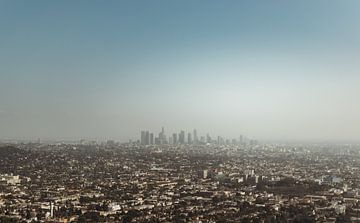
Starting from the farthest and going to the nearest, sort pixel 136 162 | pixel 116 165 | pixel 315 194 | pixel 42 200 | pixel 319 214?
pixel 136 162
pixel 116 165
pixel 315 194
pixel 42 200
pixel 319 214

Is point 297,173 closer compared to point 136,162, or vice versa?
point 297,173

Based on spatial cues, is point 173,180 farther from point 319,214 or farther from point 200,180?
point 319,214

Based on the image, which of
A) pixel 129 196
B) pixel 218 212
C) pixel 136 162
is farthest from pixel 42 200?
pixel 136 162

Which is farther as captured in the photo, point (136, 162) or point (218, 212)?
point (136, 162)

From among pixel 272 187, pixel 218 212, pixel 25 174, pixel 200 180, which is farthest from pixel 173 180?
pixel 218 212

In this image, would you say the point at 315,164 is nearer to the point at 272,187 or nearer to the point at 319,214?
the point at 272,187

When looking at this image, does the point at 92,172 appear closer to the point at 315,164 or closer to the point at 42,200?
the point at 42,200

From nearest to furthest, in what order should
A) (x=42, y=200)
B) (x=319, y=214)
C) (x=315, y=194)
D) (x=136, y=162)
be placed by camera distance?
(x=319, y=214)
(x=42, y=200)
(x=315, y=194)
(x=136, y=162)

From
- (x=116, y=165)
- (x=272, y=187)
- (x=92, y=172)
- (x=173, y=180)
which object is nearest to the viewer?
(x=272, y=187)

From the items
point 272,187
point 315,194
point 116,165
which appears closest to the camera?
point 315,194
